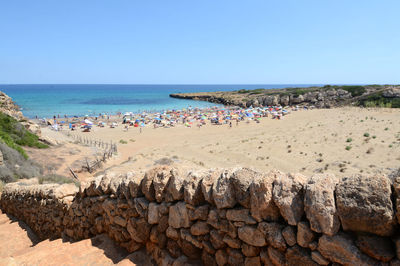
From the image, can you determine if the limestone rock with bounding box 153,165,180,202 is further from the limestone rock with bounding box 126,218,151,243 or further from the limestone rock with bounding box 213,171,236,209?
the limestone rock with bounding box 213,171,236,209

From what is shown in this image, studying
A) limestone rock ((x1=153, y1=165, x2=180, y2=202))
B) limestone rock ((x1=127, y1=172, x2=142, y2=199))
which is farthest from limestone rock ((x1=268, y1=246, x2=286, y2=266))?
limestone rock ((x1=127, y1=172, x2=142, y2=199))

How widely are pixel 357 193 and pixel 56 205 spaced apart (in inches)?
254

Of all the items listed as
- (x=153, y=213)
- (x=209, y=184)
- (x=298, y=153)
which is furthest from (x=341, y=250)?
(x=298, y=153)

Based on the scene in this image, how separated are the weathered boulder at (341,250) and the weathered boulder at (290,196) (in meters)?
0.33

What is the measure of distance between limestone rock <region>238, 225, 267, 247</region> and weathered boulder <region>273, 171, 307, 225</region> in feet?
1.32

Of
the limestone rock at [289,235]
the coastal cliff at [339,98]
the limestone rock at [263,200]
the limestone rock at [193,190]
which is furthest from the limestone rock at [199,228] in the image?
the coastal cliff at [339,98]

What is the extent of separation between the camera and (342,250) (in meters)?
2.44

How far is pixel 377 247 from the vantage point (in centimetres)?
232

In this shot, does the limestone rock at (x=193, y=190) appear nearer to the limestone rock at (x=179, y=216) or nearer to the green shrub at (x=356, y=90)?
the limestone rock at (x=179, y=216)

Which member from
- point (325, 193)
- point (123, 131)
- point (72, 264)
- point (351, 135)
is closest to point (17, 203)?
point (72, 264)

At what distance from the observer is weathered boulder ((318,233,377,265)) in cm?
237

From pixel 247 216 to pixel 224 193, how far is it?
398mm

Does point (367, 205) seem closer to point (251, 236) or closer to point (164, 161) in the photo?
point (251, 236)

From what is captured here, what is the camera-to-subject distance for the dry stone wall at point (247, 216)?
2.39 meters
